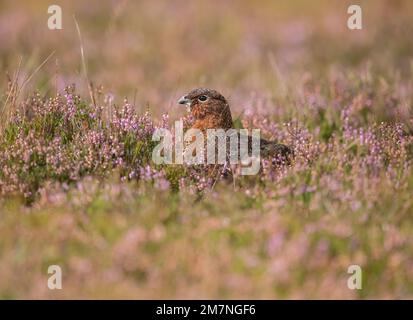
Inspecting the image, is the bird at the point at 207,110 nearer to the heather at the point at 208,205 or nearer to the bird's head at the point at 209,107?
the bird's head at the point at 209,107

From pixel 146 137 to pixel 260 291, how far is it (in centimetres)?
220

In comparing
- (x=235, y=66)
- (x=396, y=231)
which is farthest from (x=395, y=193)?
(x=235, y=66)

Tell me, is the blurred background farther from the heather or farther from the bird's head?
the bird's head

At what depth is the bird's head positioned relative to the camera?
6527 millimetres

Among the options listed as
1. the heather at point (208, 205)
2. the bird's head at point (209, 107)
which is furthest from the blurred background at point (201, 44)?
the bird's head at point (209, 107)

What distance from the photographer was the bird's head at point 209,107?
21.4ft

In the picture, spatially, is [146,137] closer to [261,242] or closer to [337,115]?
[261,242]

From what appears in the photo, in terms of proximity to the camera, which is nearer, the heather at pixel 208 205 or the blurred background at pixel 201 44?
the heather at pixel 208 205

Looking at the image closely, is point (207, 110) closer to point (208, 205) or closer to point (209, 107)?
point (209, 107)

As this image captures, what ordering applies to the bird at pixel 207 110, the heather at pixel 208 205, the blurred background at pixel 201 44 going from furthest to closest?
the blurred background at pixel 201 44
the bird at pixel 207 110
the heather at pixel 208 205

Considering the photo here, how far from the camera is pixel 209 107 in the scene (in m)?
6.55

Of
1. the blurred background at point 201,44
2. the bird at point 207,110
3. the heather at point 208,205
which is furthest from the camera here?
the blurred background at point 201,44

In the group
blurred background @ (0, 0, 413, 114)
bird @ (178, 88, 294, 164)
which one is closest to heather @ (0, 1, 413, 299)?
bird @ (178, 88, 294, 164)

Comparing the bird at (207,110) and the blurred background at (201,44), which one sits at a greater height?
the blurred background at (201,44)
